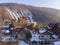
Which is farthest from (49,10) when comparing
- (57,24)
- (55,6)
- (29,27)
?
(29,27)

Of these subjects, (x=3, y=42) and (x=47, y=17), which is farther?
(x=47, y=17)

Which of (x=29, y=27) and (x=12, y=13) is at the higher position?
(x=12, y=13)

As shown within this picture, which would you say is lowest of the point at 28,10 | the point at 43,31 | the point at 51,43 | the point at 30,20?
the point at 51,43

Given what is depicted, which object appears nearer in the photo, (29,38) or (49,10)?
(29,38)

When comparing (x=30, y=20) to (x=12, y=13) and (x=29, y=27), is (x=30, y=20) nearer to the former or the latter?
(x=29, y=27)

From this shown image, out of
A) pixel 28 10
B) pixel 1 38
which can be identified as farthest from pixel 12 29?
pixel 28 10

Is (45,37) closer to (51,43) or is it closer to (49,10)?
(51,43)
